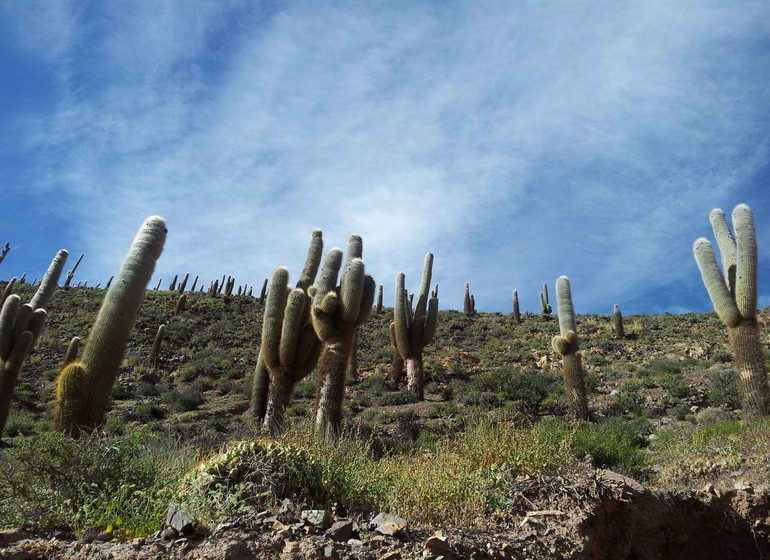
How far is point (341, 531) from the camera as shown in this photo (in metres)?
4.64

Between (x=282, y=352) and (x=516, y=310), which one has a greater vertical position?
(x=516, y=310)

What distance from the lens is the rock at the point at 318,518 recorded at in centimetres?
470

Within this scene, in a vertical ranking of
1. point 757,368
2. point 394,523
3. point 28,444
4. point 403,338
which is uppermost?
point 403,338

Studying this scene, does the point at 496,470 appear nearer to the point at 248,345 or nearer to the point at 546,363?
the point at 546,363

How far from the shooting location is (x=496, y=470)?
22.0 feet

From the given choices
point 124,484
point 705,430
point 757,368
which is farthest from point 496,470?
point 757,368

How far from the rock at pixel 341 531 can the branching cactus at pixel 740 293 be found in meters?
12.2

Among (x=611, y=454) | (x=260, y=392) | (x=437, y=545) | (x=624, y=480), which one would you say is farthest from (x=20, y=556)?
(x=260, y=392)

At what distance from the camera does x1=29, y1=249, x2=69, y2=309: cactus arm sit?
16.1 metres

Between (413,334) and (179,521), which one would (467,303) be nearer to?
(413,334)

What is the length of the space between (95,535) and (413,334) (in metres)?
17.8

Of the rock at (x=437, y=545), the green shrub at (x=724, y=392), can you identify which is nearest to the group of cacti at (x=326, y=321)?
the green shrub at (x=724, y=392)

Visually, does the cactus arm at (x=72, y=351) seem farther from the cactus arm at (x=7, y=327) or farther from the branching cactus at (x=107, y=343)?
the branching cactus at (x=107, y=343)

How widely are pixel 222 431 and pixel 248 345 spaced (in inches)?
679
